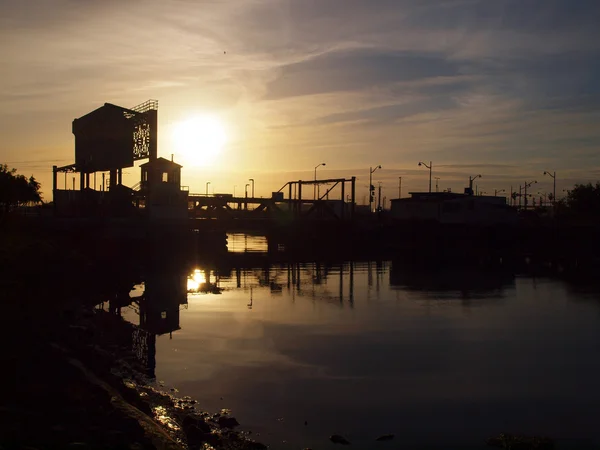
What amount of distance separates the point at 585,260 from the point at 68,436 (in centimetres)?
6549

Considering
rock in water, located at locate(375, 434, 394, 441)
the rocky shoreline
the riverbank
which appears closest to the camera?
the rocky shoreline

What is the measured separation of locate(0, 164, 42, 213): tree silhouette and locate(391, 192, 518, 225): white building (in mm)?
49602

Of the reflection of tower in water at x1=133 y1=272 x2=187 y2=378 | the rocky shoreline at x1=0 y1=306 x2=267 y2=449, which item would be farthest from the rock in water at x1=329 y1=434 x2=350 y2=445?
the reflection of tower in water at x1=133 y1=272 x2=187 y2=378

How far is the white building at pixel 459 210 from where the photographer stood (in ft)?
263

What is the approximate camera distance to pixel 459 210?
80.3m

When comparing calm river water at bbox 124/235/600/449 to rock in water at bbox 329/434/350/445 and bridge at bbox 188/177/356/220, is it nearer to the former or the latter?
rock in water at bbox 329/434/350/445

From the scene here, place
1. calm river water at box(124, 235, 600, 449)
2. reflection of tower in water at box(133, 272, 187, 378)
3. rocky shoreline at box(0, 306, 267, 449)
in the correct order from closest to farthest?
1. rocky shoreline at box(0, 306, 267, 449)
2. calm river water at box(124, 235, 600, 449)
3. reflection of tower in water at box(133, 272, 187, 378)

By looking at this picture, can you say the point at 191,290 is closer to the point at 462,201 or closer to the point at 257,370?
the point at 257,370

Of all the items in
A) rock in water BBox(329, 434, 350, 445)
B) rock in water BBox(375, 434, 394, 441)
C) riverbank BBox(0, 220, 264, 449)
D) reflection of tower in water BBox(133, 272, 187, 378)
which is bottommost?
rock in water BBox(375, 434, 394, 441)

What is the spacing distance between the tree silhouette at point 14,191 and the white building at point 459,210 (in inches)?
1953

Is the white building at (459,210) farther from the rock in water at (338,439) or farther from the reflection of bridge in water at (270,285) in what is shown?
the rock in water at (338,439)

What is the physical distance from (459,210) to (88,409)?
245 ft

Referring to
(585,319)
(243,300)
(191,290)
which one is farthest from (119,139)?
(585,319)

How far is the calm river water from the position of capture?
13.0 metres
